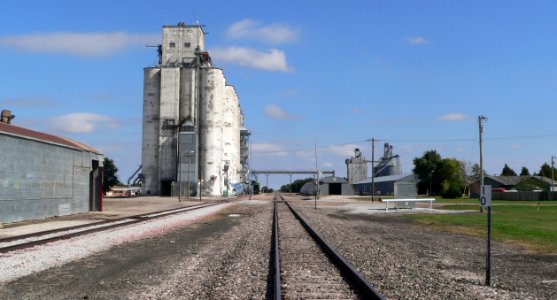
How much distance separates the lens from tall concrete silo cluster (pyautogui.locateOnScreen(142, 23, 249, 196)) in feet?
324

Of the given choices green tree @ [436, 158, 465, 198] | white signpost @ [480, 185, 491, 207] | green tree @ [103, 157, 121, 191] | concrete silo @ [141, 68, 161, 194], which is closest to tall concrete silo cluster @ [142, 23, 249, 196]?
concrete silo @ [141, 68, 161, 194]

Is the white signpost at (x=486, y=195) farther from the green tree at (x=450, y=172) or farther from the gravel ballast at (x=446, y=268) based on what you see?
the green tree at (x=450, y=172)

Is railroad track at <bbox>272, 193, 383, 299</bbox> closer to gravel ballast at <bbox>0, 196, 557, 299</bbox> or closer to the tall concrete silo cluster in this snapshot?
gravel ballast at <bbox>0, 196, 557, 299</bbox>

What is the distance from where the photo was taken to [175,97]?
101m

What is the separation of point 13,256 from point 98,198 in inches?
1065

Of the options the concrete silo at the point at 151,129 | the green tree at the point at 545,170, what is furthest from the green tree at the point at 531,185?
the concrete silo at the point at 151,129

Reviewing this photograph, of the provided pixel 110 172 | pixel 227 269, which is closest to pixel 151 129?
pixel 110 172

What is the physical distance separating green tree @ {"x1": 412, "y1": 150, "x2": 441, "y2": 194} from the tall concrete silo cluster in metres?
55.0

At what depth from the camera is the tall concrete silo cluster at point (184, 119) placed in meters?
98.7

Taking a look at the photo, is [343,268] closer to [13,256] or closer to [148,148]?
[13,256]

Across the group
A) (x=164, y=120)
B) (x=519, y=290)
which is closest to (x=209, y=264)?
(x=519, y=290)

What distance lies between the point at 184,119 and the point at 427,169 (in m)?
68.0

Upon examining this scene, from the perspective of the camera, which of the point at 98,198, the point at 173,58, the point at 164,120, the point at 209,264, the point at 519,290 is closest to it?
the point at 519,290

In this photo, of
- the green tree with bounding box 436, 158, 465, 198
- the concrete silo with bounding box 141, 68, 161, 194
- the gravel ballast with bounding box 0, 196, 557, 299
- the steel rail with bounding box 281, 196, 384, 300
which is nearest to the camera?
the steel rail with bounding box 281, 196, 384, 300
